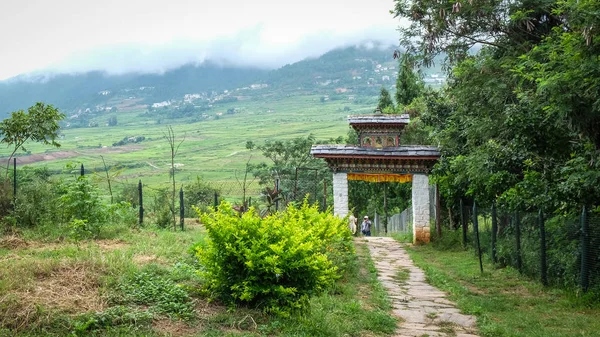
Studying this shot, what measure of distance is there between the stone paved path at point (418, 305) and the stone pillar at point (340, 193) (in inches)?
240

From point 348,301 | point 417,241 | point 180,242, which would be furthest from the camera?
point 417,241

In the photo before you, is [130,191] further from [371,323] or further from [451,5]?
[371,323]

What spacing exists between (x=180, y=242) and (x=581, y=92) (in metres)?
7.96

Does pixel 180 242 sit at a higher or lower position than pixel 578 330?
higher

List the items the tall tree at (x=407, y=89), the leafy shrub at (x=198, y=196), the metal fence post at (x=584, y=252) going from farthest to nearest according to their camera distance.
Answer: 1. the tall tree at (x=407, y=89)
2. the leafy shrub at (x=198, y=196)
3. the metal fence post at (x=584, y=252)

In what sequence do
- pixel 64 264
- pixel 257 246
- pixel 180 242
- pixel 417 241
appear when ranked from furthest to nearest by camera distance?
pixel 417 241
pixel 180 242
pixel 64 264
pixel 257 246

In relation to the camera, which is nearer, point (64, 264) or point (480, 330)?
point (64, 264)

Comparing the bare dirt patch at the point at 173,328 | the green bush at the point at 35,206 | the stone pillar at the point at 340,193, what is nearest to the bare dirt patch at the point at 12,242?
the green bush at the point at 35,206

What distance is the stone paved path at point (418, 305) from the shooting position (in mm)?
6998

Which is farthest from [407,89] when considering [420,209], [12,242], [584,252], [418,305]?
[12,242]

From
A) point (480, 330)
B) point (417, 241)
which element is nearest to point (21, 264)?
point (480, 330)

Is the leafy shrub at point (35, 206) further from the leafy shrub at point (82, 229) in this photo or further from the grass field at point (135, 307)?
the grass field at point (135, 307)

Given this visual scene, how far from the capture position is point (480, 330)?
7.01m

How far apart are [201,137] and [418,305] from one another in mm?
102870
